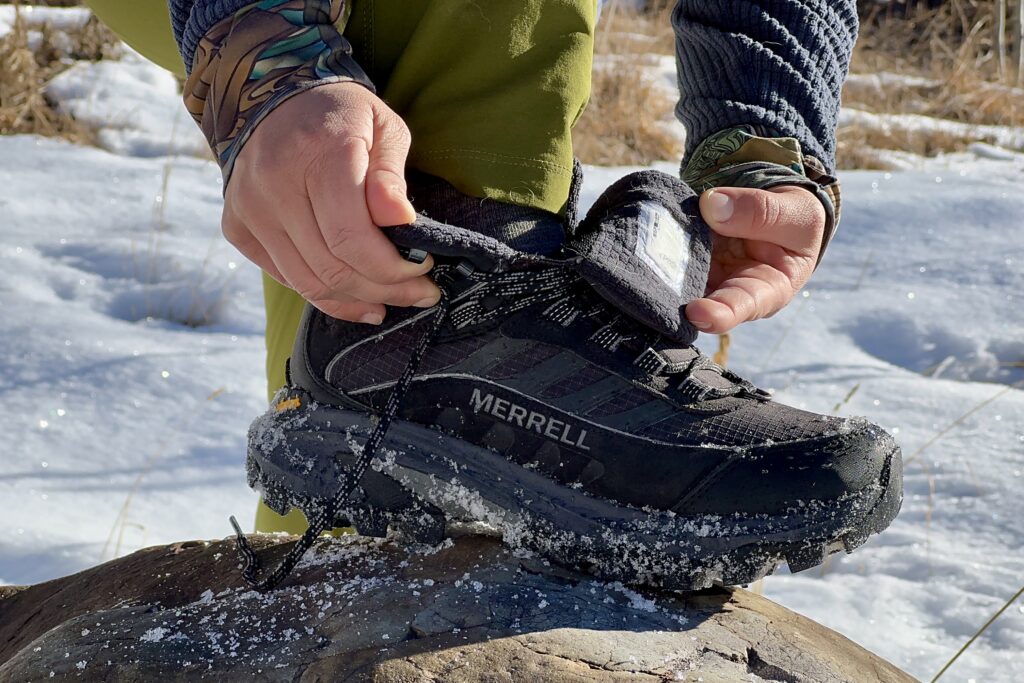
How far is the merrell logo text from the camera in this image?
3.99ft

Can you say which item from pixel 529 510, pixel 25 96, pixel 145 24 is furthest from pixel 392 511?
pixel 25 96

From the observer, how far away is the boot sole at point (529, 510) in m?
1.13

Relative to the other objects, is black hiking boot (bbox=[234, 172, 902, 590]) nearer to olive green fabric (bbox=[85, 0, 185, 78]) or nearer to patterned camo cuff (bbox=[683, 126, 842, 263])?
patterned camo cuff (bbox=[683, 126, 842, 263])

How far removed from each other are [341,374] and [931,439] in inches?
71.8

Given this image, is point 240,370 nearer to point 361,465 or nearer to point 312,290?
point 361,465

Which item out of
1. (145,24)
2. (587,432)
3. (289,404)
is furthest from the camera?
(145,24)

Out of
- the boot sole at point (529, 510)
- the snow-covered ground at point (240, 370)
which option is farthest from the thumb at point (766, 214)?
the snow-covered ground at point (240, 370)

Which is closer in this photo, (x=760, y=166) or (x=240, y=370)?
(x=760, y=166)

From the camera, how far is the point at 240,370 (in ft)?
9.21

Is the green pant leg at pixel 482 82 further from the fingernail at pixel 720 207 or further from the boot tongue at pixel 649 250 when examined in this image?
the fingernail at pixel 720 207

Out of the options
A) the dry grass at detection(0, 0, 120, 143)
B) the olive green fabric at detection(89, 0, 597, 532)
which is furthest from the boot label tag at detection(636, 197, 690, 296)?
the dry grass at detection(0, 0, 120, 143)

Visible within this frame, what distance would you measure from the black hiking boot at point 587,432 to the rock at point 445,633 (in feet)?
0.16

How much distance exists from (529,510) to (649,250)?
0.37m

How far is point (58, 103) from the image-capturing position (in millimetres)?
4570
